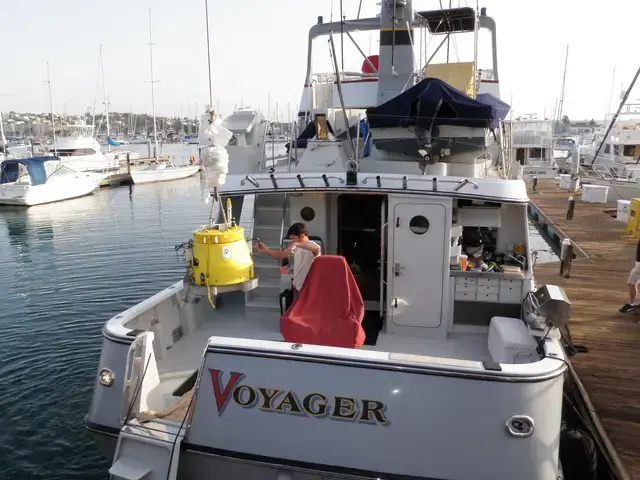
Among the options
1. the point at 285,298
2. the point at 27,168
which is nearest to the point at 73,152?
the point at 27,168

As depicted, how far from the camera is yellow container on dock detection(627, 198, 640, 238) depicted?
14.9 meters

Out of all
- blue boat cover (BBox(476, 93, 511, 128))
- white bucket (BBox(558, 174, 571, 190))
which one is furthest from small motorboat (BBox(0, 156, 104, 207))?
white bucket (BBox(558, 174, 571, 190))

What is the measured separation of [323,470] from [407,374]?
0.92 m

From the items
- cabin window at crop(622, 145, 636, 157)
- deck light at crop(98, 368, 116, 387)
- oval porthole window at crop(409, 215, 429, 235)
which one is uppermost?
cabin window at crop(622, 145, 636, 157)

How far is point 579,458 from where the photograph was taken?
5.04 meters

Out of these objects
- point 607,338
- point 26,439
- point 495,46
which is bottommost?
point 26,439

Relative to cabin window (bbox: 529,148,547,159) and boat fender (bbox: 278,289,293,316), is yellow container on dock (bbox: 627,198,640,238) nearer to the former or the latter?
boat fender (bbox: 278,289,293,316)

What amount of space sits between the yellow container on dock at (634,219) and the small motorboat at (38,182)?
2893 centimetres

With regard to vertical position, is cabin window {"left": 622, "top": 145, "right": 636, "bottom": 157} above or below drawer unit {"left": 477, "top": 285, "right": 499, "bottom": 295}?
above

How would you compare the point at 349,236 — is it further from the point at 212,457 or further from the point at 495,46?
the point at 495,46

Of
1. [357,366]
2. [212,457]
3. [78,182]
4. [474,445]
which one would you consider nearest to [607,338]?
[474,445]

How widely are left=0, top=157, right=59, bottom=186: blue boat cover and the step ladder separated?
1202 inches

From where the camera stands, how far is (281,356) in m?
3.70

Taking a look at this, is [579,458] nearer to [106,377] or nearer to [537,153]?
[106,377]
